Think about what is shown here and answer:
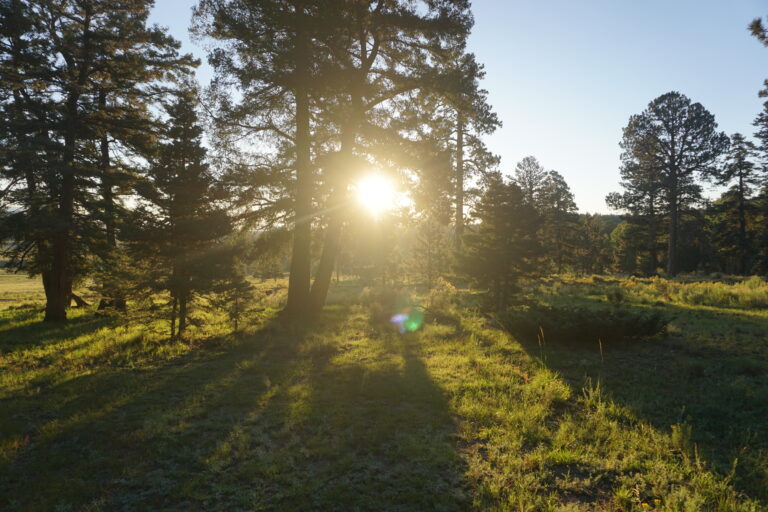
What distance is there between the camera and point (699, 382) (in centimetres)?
638

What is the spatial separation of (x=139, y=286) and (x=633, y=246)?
5355 cm

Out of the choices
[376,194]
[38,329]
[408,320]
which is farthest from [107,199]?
[408,320]

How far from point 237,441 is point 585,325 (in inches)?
305

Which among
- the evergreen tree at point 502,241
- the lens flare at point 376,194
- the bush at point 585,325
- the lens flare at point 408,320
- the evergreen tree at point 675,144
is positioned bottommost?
the lens flare at point 408,320

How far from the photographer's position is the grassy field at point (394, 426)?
12.3ft

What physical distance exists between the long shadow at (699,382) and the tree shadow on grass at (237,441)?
9.29ft

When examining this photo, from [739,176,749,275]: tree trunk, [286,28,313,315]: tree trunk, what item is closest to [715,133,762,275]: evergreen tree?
[739,176,749,275]: tree trunk

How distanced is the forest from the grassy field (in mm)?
39

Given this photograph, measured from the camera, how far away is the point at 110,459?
4426mm

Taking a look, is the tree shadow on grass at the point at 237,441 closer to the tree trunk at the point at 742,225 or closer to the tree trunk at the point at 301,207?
→ the tree trunk at the point at 301,207

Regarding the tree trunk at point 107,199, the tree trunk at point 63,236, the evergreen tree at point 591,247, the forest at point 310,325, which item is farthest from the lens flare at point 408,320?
the evergreen tree at point 591,247

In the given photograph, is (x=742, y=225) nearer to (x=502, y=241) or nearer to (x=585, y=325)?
(x=502, y=241)

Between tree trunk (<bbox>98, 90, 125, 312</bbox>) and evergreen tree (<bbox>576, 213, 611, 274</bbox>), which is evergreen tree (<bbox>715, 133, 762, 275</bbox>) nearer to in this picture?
evergreen tree (<bbox>576, 213, 611, 274</bbox>)

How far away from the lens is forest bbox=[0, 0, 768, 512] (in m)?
4.09
